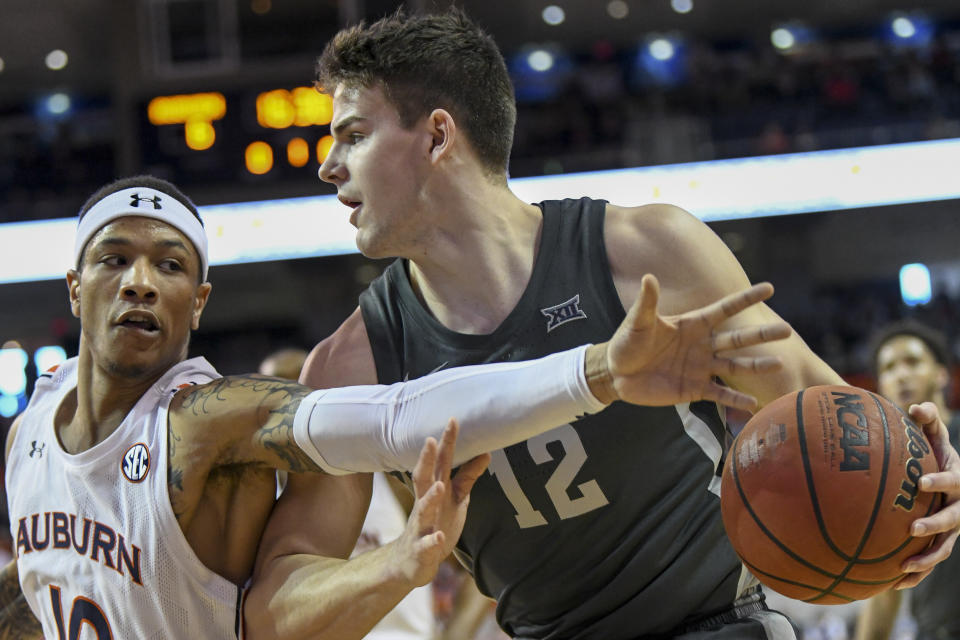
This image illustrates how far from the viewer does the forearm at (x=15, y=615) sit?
306cm

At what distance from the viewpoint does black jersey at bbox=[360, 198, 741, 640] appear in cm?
273

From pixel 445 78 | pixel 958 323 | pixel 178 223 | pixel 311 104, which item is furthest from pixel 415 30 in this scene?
pixel 958 323

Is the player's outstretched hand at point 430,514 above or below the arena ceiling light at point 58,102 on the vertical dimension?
below

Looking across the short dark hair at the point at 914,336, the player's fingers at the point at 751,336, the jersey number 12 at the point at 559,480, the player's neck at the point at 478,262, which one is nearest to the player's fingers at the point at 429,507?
the jersey number 12 at the point at 559,480

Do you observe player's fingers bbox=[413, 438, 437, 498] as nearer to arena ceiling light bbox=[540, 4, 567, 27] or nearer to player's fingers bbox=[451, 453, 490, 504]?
player's fingers bbox=[451, 453, 490, 504]

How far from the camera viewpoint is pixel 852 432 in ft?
7.78

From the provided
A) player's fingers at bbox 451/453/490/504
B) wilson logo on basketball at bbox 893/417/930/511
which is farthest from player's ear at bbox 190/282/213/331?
wilson logo on basketball at bbox 893/417/930/511

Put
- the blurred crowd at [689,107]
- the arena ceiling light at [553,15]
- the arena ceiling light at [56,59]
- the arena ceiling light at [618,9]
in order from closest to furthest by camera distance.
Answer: the blurred crowd at [689,107] → the arena ceiling light at [618,9] → the arena ceiling light at [553,15] → the arena ceiling light at [56,59]

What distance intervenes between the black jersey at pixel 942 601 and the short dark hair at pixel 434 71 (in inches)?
135

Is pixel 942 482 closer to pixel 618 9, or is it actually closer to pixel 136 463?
pixel 136 463

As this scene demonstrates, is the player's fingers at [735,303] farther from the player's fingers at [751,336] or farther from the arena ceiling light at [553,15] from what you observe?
the arena ceiling light at [553,15]

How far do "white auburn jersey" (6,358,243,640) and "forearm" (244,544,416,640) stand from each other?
10cm

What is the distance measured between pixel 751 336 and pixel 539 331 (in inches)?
32.9

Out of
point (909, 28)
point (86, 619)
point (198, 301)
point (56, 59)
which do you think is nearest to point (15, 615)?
point (86, 619)
